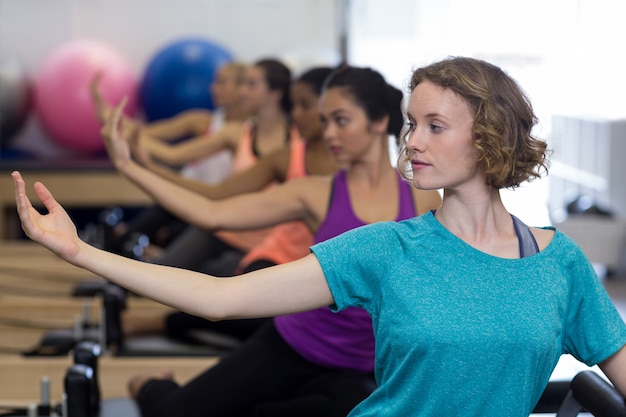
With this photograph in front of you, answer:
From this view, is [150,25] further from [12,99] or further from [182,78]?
[12,99]

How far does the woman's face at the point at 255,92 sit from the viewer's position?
4.07 metres

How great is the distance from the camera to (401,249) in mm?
1466

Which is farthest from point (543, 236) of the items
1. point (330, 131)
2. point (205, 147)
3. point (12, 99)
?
point (12, 99)

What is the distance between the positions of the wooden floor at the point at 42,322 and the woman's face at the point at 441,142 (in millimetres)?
1662

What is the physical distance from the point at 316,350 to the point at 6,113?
16.4 feet

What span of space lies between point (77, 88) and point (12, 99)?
51 cm

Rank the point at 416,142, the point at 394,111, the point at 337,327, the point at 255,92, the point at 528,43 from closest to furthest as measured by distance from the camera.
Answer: the point at 416,142 < the point at 337,327 < the point at 394,111 < the point at 255,92 < the point at 528,43

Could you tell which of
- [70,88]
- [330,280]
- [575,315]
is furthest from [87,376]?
[70,88]

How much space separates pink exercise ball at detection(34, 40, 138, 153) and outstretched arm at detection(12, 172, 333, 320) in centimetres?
533

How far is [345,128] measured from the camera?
2391 millimetres

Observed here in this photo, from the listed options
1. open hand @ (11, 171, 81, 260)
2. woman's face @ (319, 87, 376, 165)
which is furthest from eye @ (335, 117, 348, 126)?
open hand @ (11, 171, 81, 260)

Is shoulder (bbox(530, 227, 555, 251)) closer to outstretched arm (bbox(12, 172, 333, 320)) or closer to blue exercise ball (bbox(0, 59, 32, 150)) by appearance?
outstretched arm (bbox(12, 172, 333, 320))

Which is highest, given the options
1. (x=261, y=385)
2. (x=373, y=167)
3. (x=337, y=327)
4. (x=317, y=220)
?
(x=373, y=167)

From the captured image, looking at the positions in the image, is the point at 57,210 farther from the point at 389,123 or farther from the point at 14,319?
the point at 14,319
